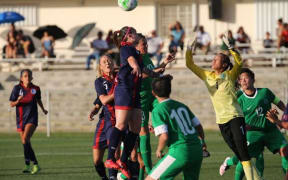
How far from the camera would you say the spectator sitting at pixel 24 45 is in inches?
1283

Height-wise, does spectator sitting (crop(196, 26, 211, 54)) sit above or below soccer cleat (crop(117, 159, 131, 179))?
above

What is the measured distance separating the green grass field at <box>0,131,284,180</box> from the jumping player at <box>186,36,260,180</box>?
2433 mm

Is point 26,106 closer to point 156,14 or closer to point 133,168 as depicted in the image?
point 133,168

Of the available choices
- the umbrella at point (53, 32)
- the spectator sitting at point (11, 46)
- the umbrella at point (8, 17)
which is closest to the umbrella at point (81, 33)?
the umbrella at point (53, 32)

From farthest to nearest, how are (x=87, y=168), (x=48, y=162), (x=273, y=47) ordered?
(x=273, y=47) < (x=48, y=162) < (x=87, y=168)

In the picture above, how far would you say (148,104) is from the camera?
1362 centimetres

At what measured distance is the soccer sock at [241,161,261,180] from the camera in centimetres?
1163

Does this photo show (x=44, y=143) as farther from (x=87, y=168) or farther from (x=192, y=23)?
(x=192, y=23)

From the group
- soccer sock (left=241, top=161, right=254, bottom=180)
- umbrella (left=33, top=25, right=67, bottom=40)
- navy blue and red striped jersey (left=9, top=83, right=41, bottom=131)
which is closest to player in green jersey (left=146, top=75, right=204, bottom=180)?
soccer sock (left=241, top=161, right=254, bottom=180)

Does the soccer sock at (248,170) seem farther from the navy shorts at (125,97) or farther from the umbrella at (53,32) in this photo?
the umbrella at (53,32)

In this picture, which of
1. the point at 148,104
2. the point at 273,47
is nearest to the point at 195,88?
the point at 273,47

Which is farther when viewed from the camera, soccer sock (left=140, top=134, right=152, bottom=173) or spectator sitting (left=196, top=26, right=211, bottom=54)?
spectator sitting (left=196, top=26, right=211, bottom=54)

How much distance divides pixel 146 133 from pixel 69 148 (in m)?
7.61

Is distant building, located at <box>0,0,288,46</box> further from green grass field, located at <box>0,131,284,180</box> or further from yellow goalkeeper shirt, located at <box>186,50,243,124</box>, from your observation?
yellow goalkeeper shirt, located at <box>186,50,243,124</box>
